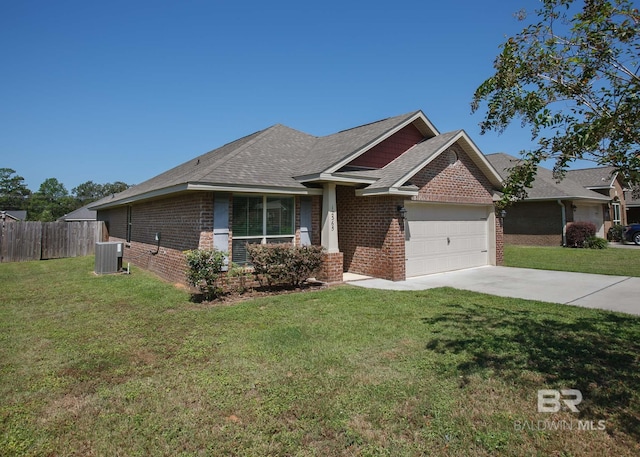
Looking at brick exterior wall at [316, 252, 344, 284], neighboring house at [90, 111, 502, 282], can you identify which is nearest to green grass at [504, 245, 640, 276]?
neighboring house at [90, 111, 502, 282]

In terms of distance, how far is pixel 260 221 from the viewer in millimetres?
10125

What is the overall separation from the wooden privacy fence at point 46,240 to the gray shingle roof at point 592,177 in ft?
111

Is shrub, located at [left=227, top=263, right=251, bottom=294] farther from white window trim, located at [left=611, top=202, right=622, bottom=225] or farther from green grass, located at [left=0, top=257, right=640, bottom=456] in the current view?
white window trim, located at [left=611, top=202, right=622, bottom=225]

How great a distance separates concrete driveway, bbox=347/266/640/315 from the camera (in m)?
8.16

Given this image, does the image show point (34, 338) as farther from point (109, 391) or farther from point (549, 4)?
point (549, 4)

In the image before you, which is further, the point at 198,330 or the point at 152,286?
the point at 152,286

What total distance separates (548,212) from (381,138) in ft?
52.2

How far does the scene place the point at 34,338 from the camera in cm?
569

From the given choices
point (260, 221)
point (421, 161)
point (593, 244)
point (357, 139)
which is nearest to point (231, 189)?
point (260, 221)

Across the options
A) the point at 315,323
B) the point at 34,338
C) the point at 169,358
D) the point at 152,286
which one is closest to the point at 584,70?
the point at 315,323

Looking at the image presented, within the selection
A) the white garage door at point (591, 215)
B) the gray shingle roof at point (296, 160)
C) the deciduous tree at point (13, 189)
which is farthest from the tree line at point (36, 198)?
the white garage door at point (591, 215)

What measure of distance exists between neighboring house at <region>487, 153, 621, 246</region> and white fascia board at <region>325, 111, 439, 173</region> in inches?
381

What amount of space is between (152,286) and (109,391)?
6.34 meters

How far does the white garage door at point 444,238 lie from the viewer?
11648 millimetres
